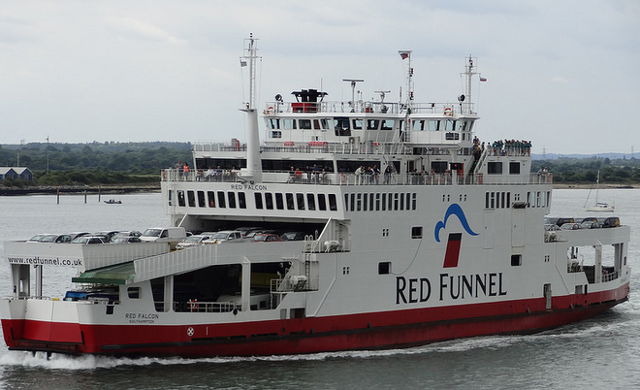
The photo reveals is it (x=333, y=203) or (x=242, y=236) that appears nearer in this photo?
(x=242, y=236)

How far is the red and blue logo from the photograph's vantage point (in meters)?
39.9

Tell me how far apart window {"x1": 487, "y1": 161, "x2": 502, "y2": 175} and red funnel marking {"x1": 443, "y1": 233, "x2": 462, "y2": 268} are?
11.3 feet

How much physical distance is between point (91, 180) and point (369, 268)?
434 feet

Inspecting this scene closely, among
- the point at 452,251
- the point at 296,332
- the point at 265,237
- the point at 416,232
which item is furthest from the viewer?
the point at 452,251

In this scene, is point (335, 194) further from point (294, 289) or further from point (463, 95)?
point (463, 95)

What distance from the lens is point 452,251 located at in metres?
40.2

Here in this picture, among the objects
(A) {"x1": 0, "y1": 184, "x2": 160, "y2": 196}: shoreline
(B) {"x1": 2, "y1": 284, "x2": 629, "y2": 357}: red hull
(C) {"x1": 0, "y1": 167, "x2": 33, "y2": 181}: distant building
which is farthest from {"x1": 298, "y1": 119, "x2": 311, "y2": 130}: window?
(C) {"x1": 0, "y1": 167, "x2": 33, "y2": 181}: distant building

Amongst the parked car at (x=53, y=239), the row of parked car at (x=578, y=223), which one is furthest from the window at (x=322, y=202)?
the row of parked car at (x=578, y=223)

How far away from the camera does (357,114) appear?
134 feet

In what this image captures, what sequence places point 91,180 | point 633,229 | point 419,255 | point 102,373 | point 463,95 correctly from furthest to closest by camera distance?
point 91,180 → point 633,229 → point 463,95 → point 419,255 → point 102,373

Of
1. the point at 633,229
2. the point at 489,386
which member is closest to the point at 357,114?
the point at 489,386

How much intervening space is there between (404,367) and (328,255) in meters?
4.13

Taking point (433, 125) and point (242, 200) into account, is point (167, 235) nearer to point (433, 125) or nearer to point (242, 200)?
point (242, 200)

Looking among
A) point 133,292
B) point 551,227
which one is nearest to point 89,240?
point 133,292
